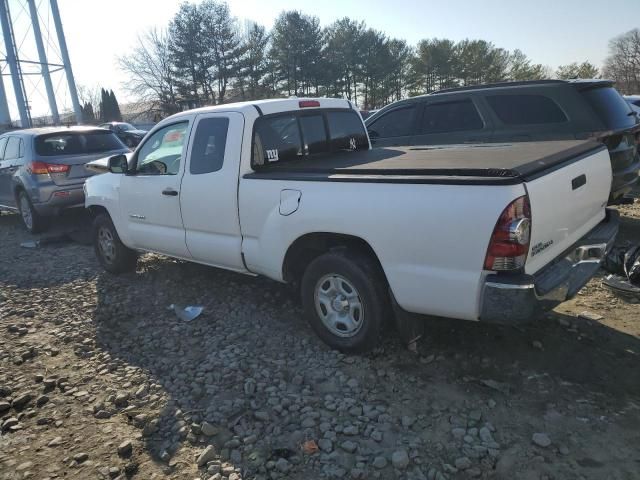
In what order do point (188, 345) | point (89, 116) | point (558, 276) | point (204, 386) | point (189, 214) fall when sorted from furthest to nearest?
point (89, 116) → point (189, 214) → point (188, 345) → point (204, 386) → point (558, 276)

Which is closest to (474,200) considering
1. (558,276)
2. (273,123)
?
(558,276)

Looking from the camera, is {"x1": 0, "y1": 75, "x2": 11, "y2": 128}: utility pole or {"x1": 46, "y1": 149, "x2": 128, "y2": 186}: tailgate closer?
{"x1": 46, "y1": 149, "x2": 128, "y2": 186}: tailgate

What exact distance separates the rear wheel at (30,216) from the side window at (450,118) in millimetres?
6693

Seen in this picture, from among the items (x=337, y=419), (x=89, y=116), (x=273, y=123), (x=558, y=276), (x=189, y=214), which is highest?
(x=89, y=116)

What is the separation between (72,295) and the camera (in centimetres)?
557

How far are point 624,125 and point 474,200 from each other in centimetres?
408

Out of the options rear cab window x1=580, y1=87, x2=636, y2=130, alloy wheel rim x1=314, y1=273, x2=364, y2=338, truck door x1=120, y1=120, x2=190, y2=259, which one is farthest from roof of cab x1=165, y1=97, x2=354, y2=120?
rear cab window x1=580, y1=87, x2=636, y2=130

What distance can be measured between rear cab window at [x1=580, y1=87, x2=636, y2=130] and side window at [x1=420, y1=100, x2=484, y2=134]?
1.30 meters

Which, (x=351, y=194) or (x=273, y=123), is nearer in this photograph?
(x=351, y=194)

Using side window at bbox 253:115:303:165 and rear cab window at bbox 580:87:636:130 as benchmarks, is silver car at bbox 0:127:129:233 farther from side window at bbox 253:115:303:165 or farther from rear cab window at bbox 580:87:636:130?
rear cab window at bbox 580:87:636:130

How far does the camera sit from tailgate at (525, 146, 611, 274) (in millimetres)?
2824

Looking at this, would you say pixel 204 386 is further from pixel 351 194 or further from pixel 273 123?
pixel 273 123

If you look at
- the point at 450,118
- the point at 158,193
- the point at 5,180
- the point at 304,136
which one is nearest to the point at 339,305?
the point at 304,136

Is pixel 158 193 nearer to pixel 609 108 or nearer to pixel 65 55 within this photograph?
pixel 609 108
